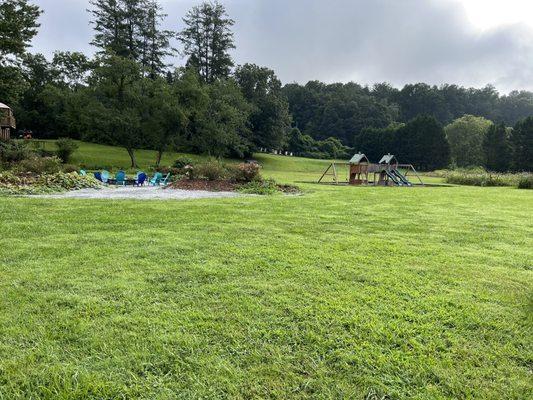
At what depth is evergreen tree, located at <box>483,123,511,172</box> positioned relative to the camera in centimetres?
5566

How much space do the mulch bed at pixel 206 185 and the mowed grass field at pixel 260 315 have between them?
878cm

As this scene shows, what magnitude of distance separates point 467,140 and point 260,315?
2888 inches

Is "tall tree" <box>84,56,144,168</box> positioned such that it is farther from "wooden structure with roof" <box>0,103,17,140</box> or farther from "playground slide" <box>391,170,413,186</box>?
"playground slide" <box>391,170,413,186</box>

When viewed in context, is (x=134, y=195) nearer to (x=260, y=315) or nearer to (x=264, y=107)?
(x=260, y=315)

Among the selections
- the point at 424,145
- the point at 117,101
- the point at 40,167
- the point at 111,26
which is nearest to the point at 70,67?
the point at 111,26

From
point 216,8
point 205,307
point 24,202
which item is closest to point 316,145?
point 216,8

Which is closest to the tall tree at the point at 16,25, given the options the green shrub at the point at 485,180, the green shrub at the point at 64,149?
the green shrub at the point at 64,149

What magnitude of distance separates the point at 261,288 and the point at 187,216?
455cm

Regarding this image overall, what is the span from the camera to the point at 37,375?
242 centimetres

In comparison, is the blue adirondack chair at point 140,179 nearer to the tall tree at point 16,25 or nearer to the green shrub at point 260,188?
the green shrub at point 260,188

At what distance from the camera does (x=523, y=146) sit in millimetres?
53000

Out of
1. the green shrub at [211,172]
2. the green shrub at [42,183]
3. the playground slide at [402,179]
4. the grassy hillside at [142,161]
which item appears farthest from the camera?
the grassy hillside at [142,161]

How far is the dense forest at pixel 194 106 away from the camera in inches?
1211

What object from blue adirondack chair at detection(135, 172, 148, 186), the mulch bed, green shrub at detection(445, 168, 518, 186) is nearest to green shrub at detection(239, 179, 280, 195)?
the mulch bed
